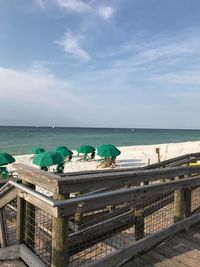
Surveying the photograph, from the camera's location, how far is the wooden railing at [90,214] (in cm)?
292

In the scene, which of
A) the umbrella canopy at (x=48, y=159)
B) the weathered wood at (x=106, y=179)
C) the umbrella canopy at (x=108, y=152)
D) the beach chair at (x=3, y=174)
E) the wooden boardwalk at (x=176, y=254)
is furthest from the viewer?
the umbrella canopy at (x=108, y=152)

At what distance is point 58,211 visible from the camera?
2.76m

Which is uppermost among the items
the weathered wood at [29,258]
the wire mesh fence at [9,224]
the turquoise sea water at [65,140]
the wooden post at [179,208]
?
the wooden post at [179,208]

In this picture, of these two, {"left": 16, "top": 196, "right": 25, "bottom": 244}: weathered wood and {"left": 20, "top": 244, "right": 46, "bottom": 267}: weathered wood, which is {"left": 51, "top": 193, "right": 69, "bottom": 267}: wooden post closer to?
{"left": 20, "top": 244, "right": 46, "bottom": 267}: weathered wood

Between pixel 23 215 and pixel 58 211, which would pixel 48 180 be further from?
pixel 23 215

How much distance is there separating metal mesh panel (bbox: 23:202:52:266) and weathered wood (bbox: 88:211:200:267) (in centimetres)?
94

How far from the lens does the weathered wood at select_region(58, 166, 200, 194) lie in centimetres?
290

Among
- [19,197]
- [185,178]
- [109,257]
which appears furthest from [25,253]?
[185,178]

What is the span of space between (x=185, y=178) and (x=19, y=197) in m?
2.59

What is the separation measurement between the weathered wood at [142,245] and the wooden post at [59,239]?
36 cm

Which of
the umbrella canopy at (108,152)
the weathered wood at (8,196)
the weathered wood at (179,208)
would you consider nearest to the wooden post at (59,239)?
the weathered wood at (8,196)

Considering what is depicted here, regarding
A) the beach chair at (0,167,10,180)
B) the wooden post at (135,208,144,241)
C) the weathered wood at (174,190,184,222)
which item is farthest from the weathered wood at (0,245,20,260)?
the beach chair at (0,167,10,180)

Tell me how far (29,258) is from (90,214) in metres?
2.59

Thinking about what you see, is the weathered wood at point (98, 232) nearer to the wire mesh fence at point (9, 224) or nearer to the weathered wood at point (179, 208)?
the weathered wood at point (179, 208)
